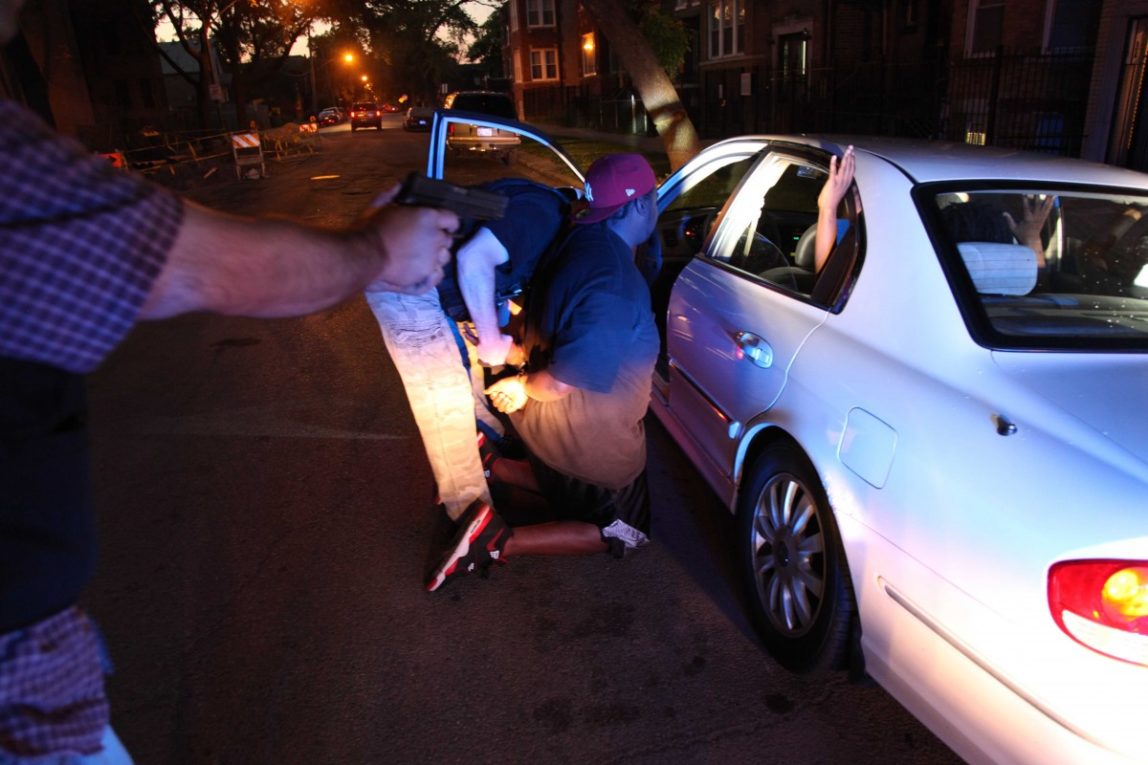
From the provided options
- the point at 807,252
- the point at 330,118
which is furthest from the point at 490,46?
the point at 807,252

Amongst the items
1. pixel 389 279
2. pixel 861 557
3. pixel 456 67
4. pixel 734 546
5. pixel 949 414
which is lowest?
pixel 734 546

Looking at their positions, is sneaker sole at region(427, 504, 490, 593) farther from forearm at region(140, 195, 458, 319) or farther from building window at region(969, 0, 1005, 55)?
building window at region(969, 0, 1005, 55)

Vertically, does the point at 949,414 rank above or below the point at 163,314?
below

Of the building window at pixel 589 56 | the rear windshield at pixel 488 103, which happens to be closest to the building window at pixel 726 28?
the rear windshield at pixel 488 103

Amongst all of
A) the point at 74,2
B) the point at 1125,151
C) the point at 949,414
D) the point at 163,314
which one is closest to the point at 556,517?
the point at 949,414

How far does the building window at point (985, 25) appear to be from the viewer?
42.6 feet

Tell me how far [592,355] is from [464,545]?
961 mm

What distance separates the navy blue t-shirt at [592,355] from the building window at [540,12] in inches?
1772

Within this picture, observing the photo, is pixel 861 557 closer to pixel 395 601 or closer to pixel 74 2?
pixel 395 601

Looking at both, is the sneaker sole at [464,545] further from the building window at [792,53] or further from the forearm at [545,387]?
the building window at [792,53]

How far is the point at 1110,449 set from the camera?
1.73m

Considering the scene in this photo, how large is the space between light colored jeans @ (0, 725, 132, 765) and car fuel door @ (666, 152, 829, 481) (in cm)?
210

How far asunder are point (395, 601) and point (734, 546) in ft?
4.91

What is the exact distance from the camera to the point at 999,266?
2656mm
